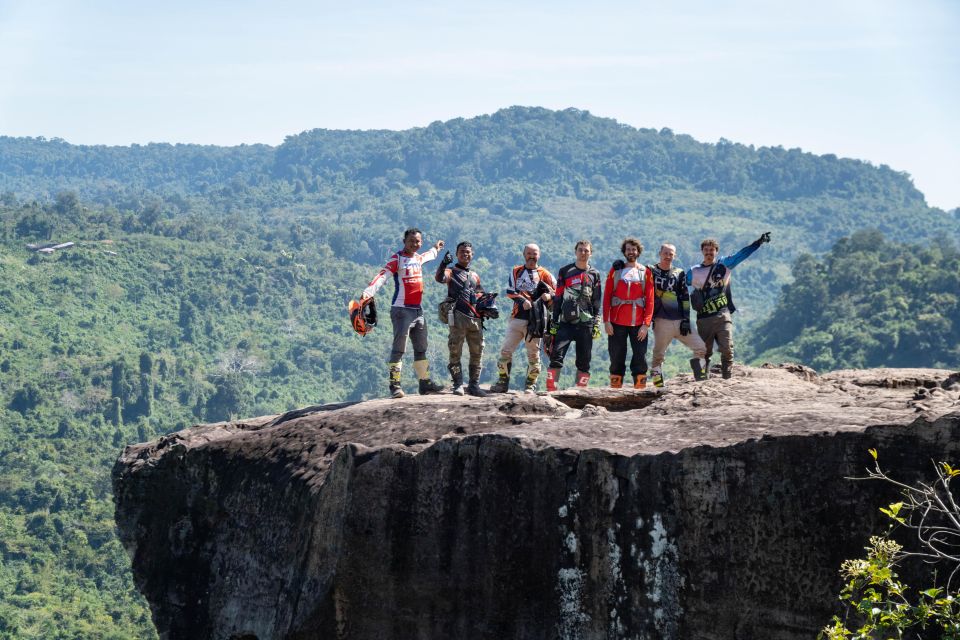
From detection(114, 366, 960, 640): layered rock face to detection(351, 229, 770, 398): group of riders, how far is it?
0.77 m

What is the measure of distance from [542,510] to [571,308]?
3.70 metres

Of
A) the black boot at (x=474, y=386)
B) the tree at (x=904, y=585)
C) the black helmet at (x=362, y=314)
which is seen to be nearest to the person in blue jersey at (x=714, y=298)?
the black boot at (x=474, y=386)

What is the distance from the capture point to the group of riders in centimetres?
1294

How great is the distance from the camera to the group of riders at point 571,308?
12938mm

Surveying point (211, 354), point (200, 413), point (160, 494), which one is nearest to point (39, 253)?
point (211, 354)

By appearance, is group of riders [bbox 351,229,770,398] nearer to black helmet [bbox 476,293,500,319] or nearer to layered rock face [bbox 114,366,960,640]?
black helmet [bbox 476,293,500,319]

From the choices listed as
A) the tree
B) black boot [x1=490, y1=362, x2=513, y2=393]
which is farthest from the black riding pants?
the tree

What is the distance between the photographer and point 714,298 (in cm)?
1293

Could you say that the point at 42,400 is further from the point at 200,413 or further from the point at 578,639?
the point at 578,639

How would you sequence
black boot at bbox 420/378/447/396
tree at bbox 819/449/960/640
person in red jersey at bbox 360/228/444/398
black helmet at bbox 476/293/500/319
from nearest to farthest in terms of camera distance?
1. tree at bbox 819/449/960/640
2. person in red jersey at bbox 360/228/444/398
3. black helmet at bbox 476/293/500/319
4. black boot at bbox 420/378/447/396

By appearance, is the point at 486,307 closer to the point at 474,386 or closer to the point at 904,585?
the point at 474,386

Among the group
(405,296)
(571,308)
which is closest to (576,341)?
(571,308)

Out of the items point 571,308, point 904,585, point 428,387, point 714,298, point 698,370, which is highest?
point 714,298

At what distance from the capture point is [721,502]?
29.2 feet
